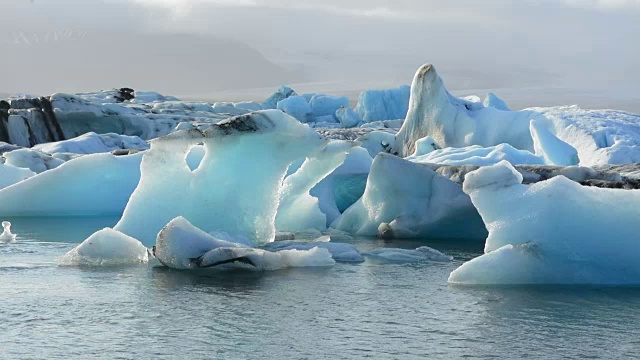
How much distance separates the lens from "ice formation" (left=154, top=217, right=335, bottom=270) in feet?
29.9

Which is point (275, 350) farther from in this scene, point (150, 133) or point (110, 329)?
point (150, 133)

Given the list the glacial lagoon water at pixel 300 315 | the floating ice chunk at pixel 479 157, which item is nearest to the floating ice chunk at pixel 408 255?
the glacial lagoon water at pixel 300 315

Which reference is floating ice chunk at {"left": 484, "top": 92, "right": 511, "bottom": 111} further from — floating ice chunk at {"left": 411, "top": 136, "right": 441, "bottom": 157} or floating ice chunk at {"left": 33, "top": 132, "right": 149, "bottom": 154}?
floating ice chunk at {"left": 33, "top": 132, "right": 149, "bottom": 154}

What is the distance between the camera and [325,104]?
45406 millimetres

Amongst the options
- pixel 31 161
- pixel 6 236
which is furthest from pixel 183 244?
pixel 31 161

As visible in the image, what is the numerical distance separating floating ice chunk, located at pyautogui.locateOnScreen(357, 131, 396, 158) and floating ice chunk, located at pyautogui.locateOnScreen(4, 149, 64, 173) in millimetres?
6437

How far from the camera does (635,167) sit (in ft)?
47.0

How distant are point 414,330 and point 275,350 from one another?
42.9 inches

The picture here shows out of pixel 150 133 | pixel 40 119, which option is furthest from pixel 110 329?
pixel 150 133

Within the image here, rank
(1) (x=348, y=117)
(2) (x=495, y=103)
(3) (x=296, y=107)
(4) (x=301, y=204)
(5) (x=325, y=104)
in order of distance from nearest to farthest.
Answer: (4) (x=301, y=204)
(2) (x=495, y=103)
(1) (x=348, y=117)
(3) (x=296, y=107)
(5) (x=325, y=104)

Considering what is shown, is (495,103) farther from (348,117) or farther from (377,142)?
(348,117)

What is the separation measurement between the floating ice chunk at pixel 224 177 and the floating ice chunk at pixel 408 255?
4.43 ft

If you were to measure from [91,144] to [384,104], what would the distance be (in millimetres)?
18677

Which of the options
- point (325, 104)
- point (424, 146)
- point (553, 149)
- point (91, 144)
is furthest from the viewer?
point (325, 104)
